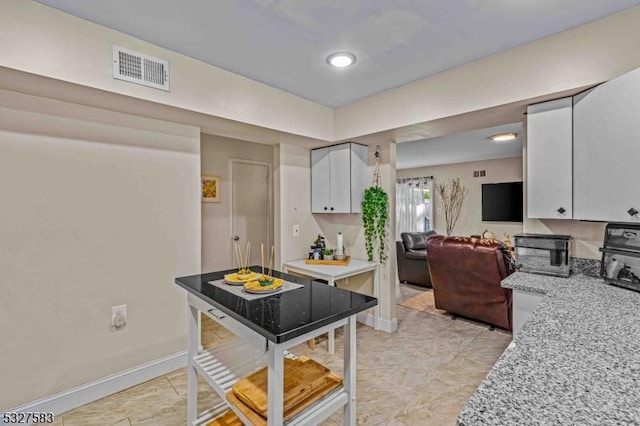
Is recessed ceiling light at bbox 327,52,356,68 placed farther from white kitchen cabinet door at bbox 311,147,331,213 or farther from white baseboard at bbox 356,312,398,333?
white baseboard at bbox 356,312,398,333

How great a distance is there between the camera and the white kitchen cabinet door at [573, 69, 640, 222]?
5.24 feet

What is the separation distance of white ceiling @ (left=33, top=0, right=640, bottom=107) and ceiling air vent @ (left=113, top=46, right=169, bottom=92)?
0.12m

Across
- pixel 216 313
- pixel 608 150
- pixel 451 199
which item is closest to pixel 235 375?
pixel 216 313

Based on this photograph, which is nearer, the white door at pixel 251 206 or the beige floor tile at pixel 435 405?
the beige floor tile at pixel 435 405

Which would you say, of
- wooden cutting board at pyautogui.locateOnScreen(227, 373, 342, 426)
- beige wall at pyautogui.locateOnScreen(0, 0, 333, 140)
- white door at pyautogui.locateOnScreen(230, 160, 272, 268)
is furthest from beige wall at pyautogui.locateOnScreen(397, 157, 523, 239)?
wooden cutting board at pyautogui.locateOnScreen(227, 373, 342, 426)

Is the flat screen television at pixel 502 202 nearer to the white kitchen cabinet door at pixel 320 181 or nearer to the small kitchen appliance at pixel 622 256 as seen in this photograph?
the white kitchen cabinet door at pixel 320 181

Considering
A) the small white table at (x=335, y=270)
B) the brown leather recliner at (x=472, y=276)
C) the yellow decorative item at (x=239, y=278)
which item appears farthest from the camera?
the brown leather recliner at (x=472, y=276)

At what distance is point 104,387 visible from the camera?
2.20 meters

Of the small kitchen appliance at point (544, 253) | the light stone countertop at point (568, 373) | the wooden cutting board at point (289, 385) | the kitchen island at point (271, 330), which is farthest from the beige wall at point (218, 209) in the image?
the light stone countertop at point (568, 373)

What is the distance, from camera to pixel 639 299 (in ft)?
5.00

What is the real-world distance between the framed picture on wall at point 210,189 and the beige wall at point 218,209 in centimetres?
6

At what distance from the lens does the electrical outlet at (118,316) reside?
227cm

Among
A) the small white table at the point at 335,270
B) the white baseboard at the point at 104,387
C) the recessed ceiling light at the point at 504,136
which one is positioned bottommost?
the white baseboard at the point at 104,387

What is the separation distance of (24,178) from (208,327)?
2233mm
